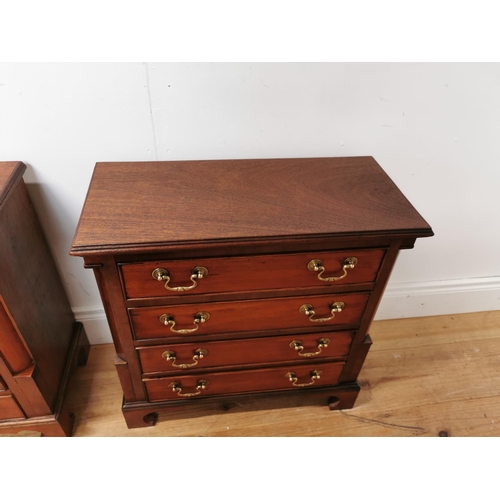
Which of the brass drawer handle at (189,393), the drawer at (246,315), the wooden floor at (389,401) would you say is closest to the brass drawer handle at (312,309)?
the drawer at (246,315)

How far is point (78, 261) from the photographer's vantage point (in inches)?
54.7

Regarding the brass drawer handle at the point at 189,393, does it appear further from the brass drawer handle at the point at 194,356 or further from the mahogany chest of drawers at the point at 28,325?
the mahogany chest of drawers at the point at 28,325

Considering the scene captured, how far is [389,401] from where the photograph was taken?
4.85 feet

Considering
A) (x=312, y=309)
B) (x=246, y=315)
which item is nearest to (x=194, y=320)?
(x=246, y=315)

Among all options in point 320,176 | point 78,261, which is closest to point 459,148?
point 320,176

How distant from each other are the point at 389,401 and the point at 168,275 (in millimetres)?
1060

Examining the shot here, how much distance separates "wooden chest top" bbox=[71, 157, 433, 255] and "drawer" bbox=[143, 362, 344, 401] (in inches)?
21.6

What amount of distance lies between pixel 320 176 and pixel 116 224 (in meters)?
0.58

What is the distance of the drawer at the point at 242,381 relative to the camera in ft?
4.01

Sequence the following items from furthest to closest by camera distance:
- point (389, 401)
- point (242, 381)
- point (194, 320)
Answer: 1. point (389, 401)
2. point (242, 381)
3. point (194, 320)

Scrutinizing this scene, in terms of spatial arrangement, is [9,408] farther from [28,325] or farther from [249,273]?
[249,273]

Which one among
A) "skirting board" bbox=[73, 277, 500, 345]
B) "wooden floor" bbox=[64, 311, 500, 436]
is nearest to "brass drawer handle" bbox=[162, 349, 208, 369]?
"wooden floor" bbox=[64, 311, 500, 436]

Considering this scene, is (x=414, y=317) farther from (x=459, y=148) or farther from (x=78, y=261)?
(x=78, y=261)

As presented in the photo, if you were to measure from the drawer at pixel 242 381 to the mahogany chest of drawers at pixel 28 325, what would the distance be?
1.06 feet
